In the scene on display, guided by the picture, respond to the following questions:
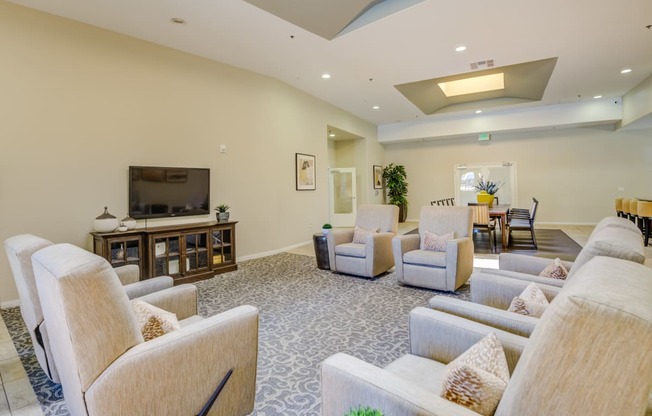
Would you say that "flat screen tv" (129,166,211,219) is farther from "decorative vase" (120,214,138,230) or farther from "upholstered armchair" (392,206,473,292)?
"upholstered armchair" (392,206,473,292)

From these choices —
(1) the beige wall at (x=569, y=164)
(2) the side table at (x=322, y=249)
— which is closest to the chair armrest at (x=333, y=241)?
(2) the side table at (x=322, y=249)

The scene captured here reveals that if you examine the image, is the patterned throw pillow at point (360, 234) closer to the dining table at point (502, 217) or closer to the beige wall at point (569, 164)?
the dining table at point (502, 217)

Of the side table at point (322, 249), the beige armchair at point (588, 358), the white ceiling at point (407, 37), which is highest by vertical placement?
the white ceiling at point (407, 37)

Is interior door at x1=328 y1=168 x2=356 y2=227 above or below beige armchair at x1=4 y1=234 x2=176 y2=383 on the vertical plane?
above

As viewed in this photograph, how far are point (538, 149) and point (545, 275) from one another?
9.17 meters

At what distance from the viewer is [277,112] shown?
6.52 metres

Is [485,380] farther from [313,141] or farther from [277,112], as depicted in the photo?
[313,141]

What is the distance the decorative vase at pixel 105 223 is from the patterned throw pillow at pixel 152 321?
290 centimetres

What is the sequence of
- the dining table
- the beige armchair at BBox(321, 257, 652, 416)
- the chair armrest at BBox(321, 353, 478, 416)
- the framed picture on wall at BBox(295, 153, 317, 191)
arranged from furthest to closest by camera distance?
the framed picture on wall at BBox(295, 153, 317, 191) < the dining table < the chair armrest at BBox(321, 353, 478, 416) < the beige armchair at BBox(321, 257, 652, 416)

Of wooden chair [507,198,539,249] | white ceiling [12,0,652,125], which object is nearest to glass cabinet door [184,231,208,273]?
white ceiling [12,0,652,125]

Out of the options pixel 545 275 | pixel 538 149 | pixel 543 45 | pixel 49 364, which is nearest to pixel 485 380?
pixel 545 275

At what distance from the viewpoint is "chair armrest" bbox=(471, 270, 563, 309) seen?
215 cm

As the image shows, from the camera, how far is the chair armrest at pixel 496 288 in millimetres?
2150

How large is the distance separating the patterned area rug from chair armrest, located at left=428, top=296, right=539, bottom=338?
31.7 inches
